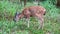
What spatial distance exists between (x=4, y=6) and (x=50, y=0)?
15.2 ft

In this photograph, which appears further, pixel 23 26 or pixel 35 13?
pixel 23 26

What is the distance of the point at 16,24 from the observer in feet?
25.9

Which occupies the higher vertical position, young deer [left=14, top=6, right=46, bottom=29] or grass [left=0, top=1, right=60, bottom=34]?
young deer [left=14, top=6, right=46, bottom=29]

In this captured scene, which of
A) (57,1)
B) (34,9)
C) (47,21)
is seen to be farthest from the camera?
(57,1)

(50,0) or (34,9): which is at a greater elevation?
(34,9)

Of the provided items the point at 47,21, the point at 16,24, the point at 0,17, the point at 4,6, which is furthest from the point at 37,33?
the point at 4,6

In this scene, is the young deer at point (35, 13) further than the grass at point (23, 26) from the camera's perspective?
Yes

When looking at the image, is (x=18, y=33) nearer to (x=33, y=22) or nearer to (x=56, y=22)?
(x=33, y=22)

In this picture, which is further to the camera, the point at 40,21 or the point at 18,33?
the point at 40,21

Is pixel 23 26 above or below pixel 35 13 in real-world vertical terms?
below

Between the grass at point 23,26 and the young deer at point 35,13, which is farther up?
the young deer at point 35,13

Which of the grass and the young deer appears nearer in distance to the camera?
the grass

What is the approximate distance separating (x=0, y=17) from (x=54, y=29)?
2.67m

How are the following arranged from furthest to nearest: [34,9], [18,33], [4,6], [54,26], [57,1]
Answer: [57,1]
[4,6]
[54,26]
[34,9]
[18,33]
